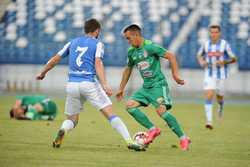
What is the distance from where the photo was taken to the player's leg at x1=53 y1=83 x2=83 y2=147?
11742 mm

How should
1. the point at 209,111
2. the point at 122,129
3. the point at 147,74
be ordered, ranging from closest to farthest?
1. the point at 122,129
2. the point at 147,74
3. the point at 209,111

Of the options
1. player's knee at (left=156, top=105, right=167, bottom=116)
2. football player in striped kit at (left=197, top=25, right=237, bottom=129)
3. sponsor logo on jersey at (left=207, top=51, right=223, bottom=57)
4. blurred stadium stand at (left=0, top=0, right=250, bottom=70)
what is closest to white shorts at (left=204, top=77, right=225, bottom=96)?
football player in striped kit at (left=197, top=25, right=237, bottom=129)

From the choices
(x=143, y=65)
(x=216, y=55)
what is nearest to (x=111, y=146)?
(x=143, y=65)

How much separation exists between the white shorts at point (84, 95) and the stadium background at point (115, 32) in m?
17.1

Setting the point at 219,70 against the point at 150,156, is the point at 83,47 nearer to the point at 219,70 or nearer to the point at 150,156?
the point at 150,156

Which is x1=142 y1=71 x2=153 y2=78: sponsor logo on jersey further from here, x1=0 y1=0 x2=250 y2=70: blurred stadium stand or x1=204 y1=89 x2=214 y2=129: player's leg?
x1=0 y1=0 x2=250 y2=70: blurred stadium stand

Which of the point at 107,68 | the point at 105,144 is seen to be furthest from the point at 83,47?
the point at 107,68

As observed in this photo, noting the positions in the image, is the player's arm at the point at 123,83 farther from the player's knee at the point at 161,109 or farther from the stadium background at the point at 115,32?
the stadium background at the point at 115,32

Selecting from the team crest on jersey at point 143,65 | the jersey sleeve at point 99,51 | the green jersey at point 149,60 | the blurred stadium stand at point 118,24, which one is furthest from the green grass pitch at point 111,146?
the blurred stadium stand at point 118,24

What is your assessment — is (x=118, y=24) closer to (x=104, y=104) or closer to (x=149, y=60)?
(x=149, y=60)

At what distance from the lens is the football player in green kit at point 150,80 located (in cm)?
1202

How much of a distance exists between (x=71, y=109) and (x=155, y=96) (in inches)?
49.7

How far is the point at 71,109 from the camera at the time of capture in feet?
39.0

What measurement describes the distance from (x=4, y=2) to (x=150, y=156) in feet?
75.1
